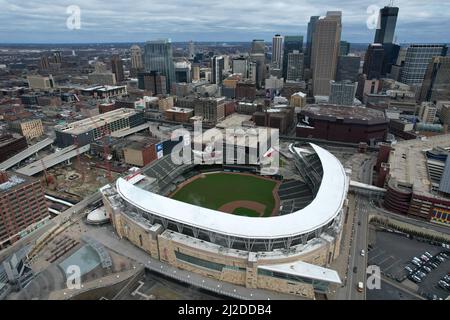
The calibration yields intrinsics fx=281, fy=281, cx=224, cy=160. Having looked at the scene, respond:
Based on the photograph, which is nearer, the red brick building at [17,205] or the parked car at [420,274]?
the parked car at [420,274]

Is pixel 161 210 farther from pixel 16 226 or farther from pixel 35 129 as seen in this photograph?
pixel 35 129

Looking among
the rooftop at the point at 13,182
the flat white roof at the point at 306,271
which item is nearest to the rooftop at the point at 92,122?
the rooftop at the point at 13,182

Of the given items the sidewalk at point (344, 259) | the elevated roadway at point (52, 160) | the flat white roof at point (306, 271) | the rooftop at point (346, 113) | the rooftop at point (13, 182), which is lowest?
the sidewalk at point (344, 259)

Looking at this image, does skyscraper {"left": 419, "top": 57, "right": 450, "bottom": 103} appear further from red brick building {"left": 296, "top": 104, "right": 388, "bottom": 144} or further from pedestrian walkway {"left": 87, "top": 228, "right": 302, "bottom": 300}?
pedestrian walkway {"left": 87, "top": 228, "right": 302, "bottom": 300}

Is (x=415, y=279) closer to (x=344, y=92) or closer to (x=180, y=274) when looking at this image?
(x=180, y=274)

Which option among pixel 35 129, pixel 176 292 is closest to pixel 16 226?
pixel 176 292

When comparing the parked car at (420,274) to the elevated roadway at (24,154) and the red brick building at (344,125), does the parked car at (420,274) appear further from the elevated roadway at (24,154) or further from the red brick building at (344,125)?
the elevated roadway at (24,154)
